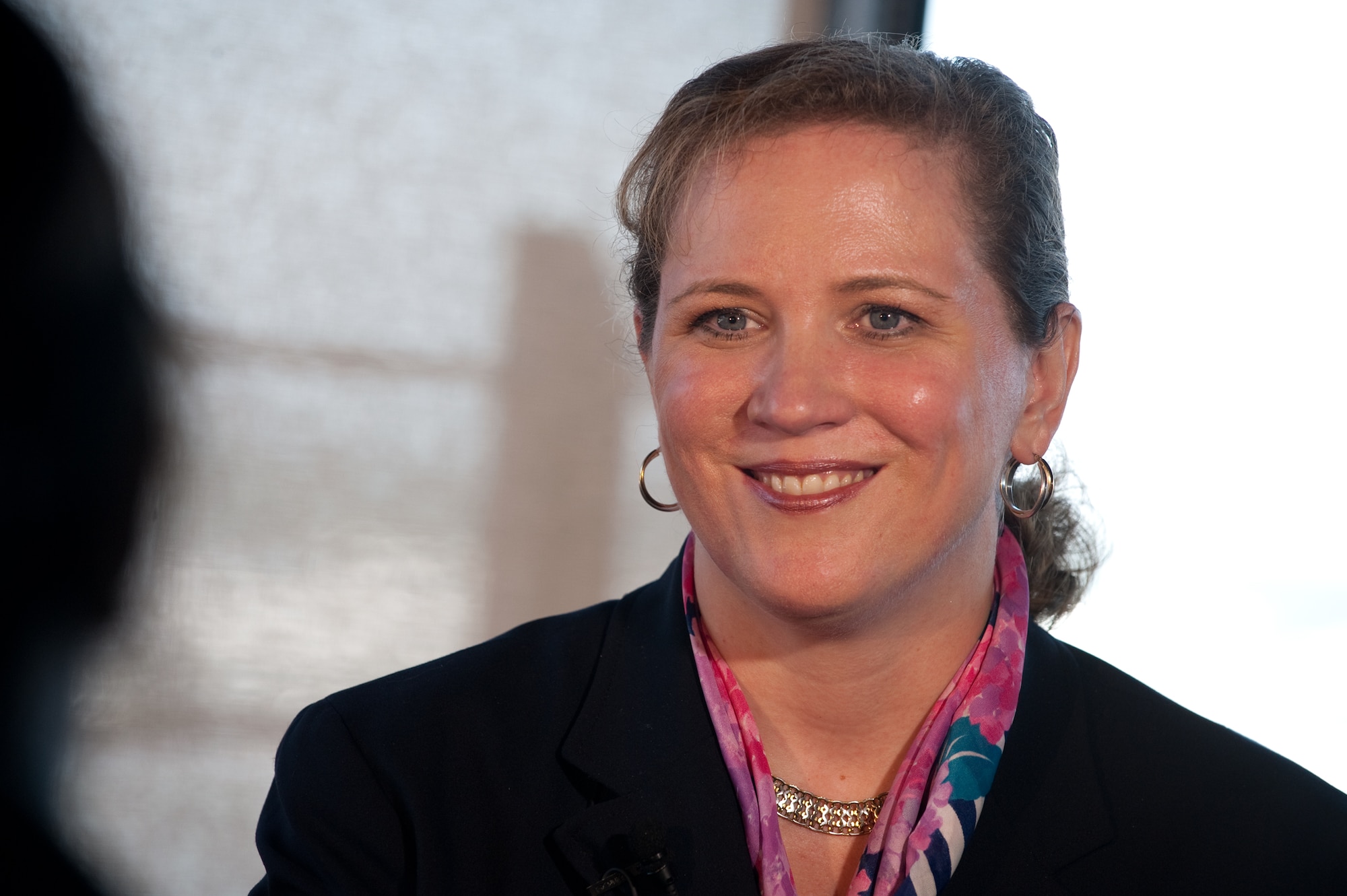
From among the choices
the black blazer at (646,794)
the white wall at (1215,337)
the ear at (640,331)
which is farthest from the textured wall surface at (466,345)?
the black blazer at (646,794)

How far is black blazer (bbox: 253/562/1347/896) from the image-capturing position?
1476mm

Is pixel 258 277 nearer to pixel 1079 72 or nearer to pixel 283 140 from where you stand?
pixel 283 140

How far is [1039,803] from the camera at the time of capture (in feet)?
5.07

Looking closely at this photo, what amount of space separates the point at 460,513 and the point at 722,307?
1141 millimetres

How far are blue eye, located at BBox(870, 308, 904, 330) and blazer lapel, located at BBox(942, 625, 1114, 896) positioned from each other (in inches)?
22.0

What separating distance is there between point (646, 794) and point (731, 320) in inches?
23.9

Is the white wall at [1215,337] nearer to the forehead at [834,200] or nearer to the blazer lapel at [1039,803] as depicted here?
the blazer lapel at [1039,803]

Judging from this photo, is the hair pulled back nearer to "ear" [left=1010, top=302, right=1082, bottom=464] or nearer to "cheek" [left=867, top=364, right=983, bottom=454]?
"ear" [left=1010, top=302, right=1082, bottom=464]

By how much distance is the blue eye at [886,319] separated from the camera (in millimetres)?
1450

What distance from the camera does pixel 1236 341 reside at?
2.31 meters

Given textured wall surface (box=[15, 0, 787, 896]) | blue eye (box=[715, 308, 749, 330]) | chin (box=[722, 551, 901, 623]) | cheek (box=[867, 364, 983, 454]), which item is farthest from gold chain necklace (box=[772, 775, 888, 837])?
textured wall surface (box=[15, 0, 787, 896])

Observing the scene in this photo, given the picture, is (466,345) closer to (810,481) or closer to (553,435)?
(553,435)

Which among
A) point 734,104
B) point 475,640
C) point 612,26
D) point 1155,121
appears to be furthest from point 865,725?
point 612,26

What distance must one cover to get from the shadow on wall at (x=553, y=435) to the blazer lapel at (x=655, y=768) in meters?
0.82
